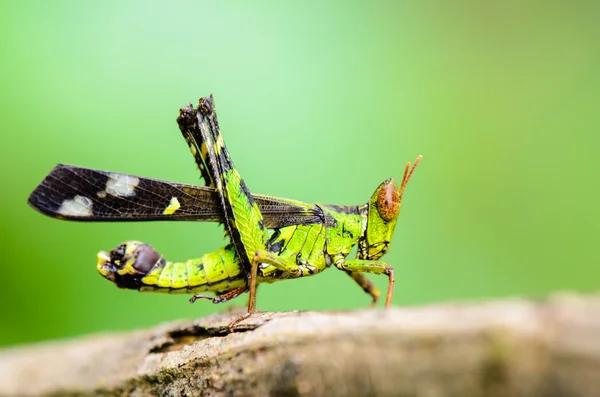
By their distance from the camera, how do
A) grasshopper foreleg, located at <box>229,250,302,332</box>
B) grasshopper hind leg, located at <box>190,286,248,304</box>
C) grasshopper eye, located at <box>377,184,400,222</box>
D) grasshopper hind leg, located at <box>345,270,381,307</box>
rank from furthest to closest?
1. grasshopper hind leg, located at <box>345,270,381,307</box>
2. grasshopper eye, located at <box>377,184,400,222</box>
3. grasshopper hind leg, located at <box>190,286,248,304</box>
4. grasshopper foreleg, located at <box>229,250,302,332</box>

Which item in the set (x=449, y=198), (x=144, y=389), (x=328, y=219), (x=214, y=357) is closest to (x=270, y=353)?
(x=214, y=357)

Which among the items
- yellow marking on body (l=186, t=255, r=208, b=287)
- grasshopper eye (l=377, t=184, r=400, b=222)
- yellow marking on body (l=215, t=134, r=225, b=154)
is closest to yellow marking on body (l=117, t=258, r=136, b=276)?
yellow marking on body (l=186, t=255, r=208, b=287)

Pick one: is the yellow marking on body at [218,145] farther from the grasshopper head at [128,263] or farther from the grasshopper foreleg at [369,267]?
the grasshopper foreleg at [369,267]

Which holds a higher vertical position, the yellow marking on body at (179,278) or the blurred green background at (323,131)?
the blurred green background at (323,131)

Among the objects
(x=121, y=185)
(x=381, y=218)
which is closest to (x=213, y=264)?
(x=121, y=185)

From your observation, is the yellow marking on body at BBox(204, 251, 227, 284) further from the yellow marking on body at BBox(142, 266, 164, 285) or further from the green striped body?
the yellow marking on body at BBox(142, 266, 164, 285)

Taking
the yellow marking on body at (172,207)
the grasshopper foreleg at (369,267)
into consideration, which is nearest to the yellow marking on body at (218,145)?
the yellow marking on body at (172,207)

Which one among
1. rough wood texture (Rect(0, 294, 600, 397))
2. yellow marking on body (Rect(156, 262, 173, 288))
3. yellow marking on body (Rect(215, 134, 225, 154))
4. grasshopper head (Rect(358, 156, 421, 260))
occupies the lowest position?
rough wood texture (Rect(0, 294, 600, 397))
